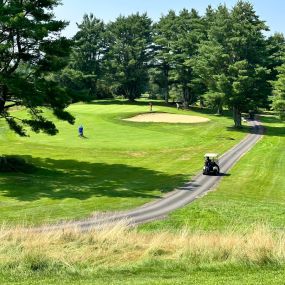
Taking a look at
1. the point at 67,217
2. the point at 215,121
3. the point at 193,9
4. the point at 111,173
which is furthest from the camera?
the point at 193,9

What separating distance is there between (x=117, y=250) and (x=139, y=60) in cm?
10619

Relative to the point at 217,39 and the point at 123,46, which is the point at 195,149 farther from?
the point at 123,46

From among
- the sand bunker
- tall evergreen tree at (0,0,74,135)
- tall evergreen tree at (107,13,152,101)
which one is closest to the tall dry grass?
tall evergreen tree at (0,0,74,135)

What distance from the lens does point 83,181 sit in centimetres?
3828

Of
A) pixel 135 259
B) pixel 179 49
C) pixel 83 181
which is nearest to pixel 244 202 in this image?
pixel 83 181

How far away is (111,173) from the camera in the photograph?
42.6m

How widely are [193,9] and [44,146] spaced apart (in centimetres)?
7227

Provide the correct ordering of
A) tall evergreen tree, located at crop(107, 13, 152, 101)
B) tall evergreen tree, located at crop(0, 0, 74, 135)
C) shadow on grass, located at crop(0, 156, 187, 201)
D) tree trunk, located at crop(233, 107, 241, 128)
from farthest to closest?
tall evergreen tree, located at crop(107, 13, 152, 101), tree trunk, located at crop(233, 107, 241, 128), tall evergreen tree, located at crop(0, 0, 74, 135), shadow on grass, located at crop(0, 156, 187, 201)

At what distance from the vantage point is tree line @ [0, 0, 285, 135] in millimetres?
39250

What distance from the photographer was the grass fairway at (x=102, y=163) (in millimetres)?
30000

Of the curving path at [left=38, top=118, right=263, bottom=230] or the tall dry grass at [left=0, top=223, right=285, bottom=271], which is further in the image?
the curving path at [left=38, top=118, right=263, bottom=230]

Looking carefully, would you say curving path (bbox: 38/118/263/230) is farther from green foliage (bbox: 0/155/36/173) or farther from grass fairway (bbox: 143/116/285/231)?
green foliage (bbox: 0/155/36/173)

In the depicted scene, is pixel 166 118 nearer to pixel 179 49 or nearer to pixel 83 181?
pixel 179 49

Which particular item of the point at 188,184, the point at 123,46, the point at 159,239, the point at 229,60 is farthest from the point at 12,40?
the point at 123,46
